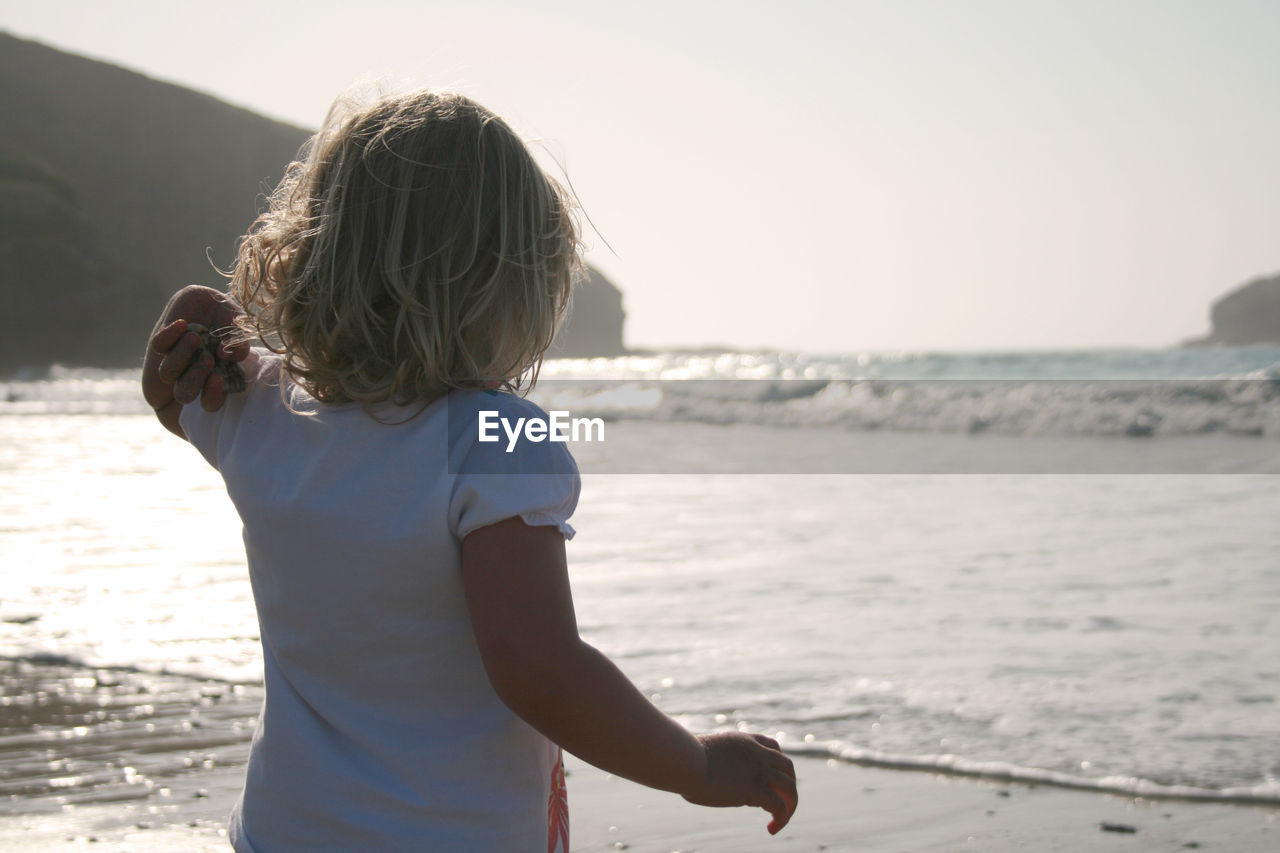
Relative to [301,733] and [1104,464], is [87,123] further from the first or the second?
[301,733]

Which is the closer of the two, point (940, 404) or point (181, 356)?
point (181, 356)

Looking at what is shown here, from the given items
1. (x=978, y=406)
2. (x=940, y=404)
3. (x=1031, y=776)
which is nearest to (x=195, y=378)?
(x=1031, y=776)

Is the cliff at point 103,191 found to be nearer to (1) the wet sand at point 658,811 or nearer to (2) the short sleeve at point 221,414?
(1) the wet sand at point 658,811

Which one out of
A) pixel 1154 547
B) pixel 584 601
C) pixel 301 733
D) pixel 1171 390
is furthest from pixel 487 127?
pixel 1171 390

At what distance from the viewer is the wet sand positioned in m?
2.54

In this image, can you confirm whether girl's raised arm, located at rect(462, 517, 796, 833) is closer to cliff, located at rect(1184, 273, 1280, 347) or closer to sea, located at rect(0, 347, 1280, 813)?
sea, located at rect(0, 347, 1280, 813)

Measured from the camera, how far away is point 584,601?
4.91 meters

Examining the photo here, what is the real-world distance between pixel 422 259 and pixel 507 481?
205 millimetres

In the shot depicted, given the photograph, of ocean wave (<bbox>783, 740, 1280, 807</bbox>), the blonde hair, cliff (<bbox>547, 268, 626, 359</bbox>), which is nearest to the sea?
ocean wave (<bbox>783, 740, 1280, 807</bbox>)

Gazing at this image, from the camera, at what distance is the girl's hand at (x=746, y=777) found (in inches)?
40.8

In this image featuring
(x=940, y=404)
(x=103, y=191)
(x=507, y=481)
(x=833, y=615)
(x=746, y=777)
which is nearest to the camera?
(x=507, y=481)

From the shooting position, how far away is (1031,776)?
295cm

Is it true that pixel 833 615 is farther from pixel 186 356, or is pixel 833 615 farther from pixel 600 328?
pixel 600 328

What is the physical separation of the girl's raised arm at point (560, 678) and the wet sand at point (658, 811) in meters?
1.60
